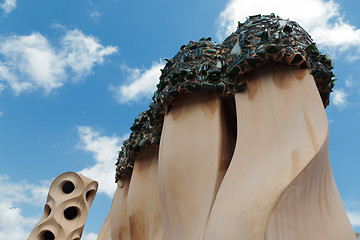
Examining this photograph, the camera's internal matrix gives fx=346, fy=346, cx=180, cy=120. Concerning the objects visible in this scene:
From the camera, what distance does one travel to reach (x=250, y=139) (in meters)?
3.34

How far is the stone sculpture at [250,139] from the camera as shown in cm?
293

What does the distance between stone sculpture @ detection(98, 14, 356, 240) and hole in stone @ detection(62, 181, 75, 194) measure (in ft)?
21.9

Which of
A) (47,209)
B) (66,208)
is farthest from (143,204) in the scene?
(47,209)

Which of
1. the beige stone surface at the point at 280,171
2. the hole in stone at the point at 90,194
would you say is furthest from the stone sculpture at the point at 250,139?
the hole in stone at the point at 90,194

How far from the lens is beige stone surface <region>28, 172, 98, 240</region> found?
938 cm

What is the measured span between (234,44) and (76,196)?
296 inches

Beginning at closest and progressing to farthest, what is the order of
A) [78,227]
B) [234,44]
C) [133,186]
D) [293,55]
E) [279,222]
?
1. [279,222]
2. [293,55]
3. [234,44]
4. [133,186]
5. [78,227]

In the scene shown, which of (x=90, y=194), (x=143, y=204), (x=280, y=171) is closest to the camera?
(x=280, y=171)

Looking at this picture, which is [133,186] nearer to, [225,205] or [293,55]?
[225,205]

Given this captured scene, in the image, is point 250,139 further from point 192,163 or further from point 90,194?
point 90,194

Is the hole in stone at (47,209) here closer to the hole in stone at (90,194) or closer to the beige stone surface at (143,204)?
the hole in stone at (90,194)

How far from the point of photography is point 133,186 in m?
5.21

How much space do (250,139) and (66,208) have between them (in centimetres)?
782

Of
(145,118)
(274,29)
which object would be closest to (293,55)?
(274,29)
